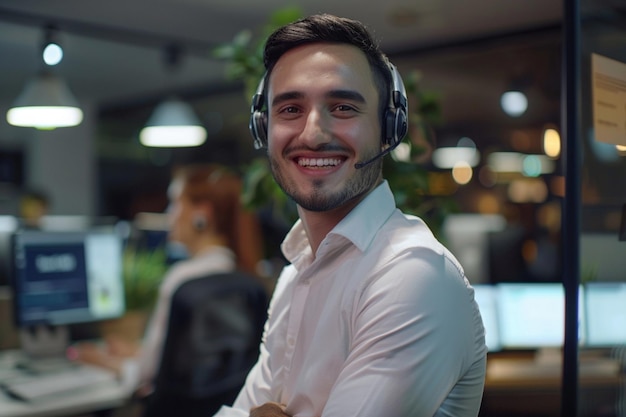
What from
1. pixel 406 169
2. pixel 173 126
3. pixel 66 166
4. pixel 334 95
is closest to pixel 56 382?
pixel 406 169

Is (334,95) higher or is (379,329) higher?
(334,95)

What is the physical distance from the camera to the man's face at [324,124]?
3.90 ft

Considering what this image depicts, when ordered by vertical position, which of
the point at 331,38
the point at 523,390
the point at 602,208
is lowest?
the point at 523,390

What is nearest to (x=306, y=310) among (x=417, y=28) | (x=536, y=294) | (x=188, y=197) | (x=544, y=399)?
(x=188, y=197)

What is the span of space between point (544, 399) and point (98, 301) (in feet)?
6.65

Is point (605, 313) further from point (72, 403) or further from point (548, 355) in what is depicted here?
point (548, 355)

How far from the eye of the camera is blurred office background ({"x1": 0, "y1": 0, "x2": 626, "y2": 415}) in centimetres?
157

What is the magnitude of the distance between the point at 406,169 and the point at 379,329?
4.64 ft

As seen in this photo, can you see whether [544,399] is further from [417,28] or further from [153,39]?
[153,39]

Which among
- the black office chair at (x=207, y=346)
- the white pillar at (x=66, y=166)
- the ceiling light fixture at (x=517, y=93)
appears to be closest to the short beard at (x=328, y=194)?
the black office chair at (x=207, y=346)

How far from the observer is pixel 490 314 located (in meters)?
3.54

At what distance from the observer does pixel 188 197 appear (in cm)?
311

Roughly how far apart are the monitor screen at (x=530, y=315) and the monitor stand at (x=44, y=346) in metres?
2.00

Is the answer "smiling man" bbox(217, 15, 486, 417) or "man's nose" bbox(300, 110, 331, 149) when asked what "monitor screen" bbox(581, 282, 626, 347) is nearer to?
"smiling man" bbox(217, 15, 486, 417)
